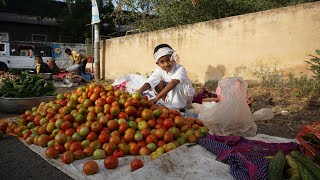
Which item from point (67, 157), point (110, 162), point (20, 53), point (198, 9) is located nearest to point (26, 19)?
point (20, 53)

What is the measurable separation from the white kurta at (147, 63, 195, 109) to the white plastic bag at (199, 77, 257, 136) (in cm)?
133

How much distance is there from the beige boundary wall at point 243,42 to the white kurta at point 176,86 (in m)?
3.24

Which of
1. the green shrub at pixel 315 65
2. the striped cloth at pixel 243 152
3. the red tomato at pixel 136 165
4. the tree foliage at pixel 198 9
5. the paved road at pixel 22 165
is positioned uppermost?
the tree foliage at pixel 198 9

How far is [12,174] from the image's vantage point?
9.21ft

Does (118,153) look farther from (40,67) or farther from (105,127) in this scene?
(40,67)

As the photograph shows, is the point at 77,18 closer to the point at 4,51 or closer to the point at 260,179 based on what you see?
the point at 4,51

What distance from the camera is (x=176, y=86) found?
4957 millimetres

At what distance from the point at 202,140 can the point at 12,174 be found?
1906 mm

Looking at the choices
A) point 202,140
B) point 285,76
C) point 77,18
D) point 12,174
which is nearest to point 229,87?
→ point 202,140

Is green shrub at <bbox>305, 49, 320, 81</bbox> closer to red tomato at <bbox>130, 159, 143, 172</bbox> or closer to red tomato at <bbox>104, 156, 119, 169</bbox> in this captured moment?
red tomato at <bbox>130, 159, 143, 172</bbox>

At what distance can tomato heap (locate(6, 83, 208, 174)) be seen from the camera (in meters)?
2.91

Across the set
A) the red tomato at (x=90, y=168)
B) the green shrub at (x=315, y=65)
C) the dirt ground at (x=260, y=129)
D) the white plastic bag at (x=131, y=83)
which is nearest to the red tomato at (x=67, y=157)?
the dirt ground at (x=260, y=129)

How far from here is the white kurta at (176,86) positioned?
15.9 feet

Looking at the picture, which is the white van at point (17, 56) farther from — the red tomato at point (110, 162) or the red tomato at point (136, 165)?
the red tomato at point (136, 165)
